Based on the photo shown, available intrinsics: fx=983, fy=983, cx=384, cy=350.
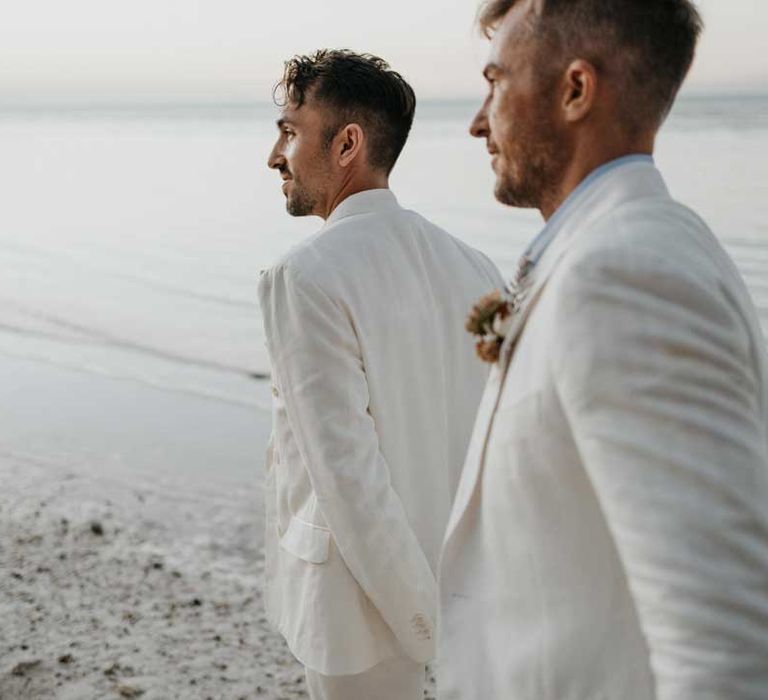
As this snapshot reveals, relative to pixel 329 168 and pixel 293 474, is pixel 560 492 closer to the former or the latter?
pixel 293 474

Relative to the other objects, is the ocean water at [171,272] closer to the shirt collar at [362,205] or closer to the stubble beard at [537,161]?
the shirt collar at [362,205]

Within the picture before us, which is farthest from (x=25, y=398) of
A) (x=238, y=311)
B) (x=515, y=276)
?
(x=515, y=276)

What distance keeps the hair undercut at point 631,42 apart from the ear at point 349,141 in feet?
4.25

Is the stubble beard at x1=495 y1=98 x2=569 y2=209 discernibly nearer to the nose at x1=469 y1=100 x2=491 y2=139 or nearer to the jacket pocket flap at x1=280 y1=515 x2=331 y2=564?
the nose at x1=469 y1=100 x2=491 y2=139

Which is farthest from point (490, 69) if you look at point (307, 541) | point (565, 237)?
point (307, 541)

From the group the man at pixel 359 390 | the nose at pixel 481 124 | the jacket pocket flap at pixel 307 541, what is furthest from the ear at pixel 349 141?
the nose at pixel 481 124

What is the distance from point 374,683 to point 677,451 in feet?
5.40

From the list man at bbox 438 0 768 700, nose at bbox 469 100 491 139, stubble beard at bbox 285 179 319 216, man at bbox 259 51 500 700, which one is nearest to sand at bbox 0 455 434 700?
man at bbox 259 51 500 700

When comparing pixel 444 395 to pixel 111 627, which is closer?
pixel 444 395

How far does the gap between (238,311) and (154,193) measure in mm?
18584

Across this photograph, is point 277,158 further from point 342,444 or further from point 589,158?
point 589,158

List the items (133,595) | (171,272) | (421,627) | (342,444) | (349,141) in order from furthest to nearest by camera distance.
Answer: (171,272), (133,595), (349,141), (421,627), (342,444)

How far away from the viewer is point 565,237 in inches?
51.8

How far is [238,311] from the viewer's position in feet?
42.4
